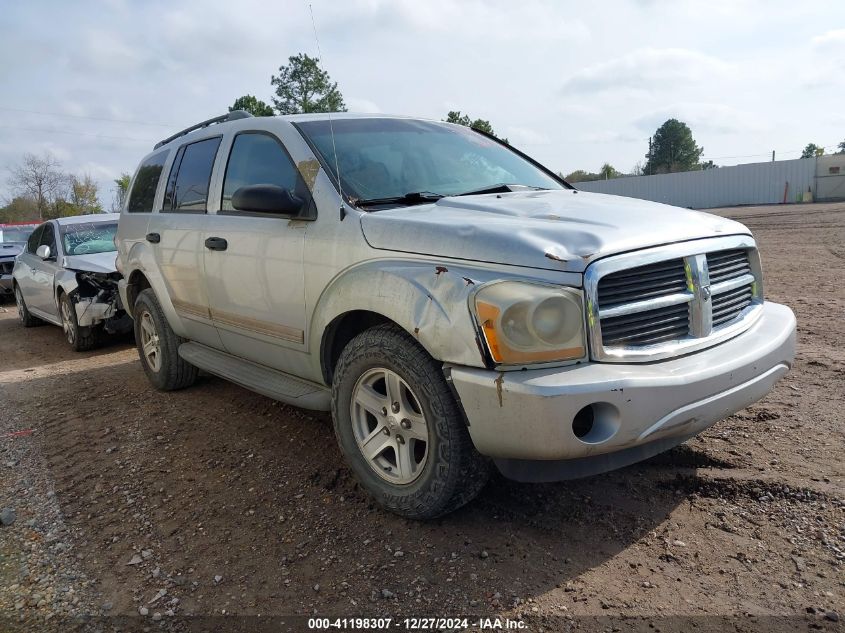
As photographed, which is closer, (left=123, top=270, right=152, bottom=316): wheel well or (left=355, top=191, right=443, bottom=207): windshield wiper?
(left=355, top=191, right=443, bottom=207): windshield wiper

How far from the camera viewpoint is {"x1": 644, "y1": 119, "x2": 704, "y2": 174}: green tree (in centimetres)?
6956

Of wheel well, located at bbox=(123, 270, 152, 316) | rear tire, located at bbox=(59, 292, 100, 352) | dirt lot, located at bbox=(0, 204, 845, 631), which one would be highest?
wheel well, located at bbox=(123, 270, 152, 316)

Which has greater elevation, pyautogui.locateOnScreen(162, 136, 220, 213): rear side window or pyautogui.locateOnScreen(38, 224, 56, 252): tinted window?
pyautogui.locateOnScreen(162, 136, 220, 213): rear side window

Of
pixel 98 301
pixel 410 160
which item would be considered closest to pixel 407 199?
pixel 410 160

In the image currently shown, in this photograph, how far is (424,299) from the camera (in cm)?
264

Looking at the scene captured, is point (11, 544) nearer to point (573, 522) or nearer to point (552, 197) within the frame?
point (573, 522)

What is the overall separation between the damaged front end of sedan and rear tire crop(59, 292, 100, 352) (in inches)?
3.6

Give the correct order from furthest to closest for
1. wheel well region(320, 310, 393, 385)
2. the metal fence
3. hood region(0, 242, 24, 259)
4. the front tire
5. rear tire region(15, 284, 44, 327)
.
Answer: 1. the metal fence
2. hood region(0, 242, 24, 259)
3. rear tire region(15, 284, 44, 327)
4. wheel well region(320, 310, 393, 385)
5. the front tire

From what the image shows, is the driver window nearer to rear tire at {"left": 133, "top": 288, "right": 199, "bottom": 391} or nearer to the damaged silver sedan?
the damaged silver sedan

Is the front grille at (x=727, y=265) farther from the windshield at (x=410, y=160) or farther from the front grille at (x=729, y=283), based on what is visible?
the windshield at (x=410, y=160)

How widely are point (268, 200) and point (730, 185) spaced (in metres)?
42.9

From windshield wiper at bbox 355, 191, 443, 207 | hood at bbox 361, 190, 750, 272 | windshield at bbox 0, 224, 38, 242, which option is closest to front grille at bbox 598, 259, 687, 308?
hood at bbox 361, 190, 750, 272

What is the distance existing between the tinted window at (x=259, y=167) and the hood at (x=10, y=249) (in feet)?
38.1

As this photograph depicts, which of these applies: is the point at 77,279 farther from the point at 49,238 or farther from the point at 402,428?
the point at 402,428
